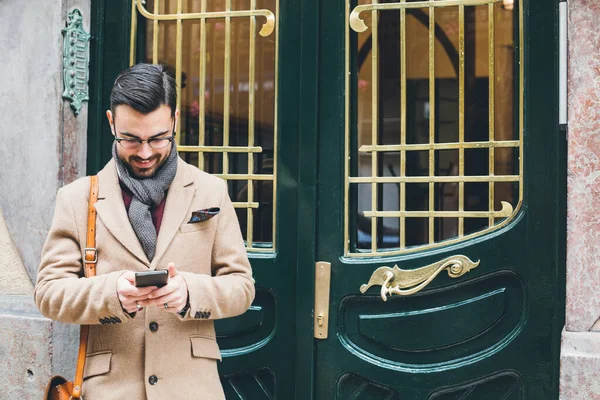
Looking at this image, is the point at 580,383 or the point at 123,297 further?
the point at 580,383

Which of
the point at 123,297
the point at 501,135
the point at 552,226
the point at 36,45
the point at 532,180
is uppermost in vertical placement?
the point at 36,45

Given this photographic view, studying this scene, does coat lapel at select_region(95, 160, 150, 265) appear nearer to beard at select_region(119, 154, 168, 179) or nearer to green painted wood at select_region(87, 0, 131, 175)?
beard at select_region(119, 154, 168, 179)

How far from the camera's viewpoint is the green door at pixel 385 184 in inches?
138

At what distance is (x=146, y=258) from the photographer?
2.54m

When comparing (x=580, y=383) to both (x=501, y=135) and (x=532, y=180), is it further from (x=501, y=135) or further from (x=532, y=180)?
(x=501, y=135)

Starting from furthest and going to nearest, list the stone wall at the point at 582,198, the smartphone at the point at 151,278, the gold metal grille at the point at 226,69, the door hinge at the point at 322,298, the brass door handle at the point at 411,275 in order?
the gold metal grille at the point at 226,69, the door hinge at the point at 322,298, the brass door handle at the point at 411,275, the stone wall at the point at 582,198, the smartphone at the point at 151,278

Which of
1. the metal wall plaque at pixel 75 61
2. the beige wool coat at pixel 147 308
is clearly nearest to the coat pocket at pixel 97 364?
the beige wool coat at pixel 147 308

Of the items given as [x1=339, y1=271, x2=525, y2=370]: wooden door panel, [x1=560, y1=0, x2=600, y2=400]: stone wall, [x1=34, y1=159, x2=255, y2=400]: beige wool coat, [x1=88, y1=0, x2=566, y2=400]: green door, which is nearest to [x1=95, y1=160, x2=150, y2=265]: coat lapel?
[x1=34, y1=159, x2=255, y2=400]: beige wool coat

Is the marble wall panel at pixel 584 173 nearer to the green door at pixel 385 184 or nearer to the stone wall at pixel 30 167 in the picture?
the green door at pixel 385 184

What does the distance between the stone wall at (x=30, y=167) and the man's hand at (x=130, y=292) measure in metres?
1.86

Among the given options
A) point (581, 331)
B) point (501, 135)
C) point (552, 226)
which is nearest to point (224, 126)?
point (501, 135)

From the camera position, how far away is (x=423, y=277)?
12.0ft

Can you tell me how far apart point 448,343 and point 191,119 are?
72.1 inches

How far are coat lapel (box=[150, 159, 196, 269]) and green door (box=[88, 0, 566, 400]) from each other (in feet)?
4.10
